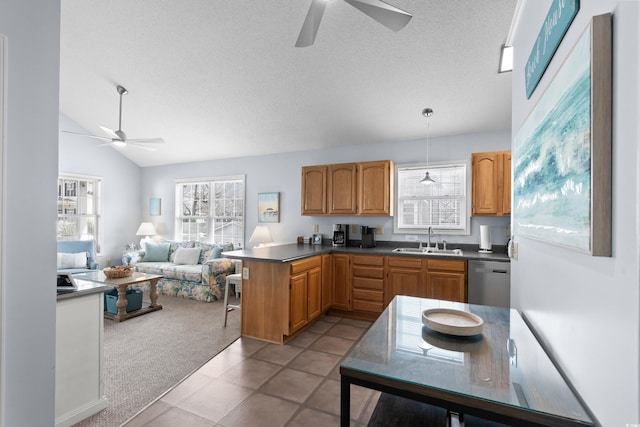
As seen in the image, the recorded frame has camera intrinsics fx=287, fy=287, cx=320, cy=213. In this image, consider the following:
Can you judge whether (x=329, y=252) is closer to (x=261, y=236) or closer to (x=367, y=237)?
(x=367, y=237)

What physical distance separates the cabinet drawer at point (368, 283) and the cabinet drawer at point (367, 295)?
0.17 feet

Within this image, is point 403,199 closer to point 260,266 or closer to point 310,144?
point 310,144

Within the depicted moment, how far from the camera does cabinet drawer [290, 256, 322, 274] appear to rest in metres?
3.07

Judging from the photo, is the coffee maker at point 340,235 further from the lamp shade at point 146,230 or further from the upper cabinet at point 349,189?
the lamp shade at point 146,230

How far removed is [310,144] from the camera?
4.76 m

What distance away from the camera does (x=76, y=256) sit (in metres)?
4.93

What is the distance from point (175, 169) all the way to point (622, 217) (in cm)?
698

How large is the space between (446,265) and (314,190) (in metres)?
2.12

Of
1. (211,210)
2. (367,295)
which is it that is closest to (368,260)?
(367,295)

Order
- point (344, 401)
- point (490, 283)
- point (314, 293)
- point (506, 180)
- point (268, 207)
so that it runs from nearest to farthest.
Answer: point (344, 401), point (490, 283), point (506, 180), point (314, 293), point (268, 207)

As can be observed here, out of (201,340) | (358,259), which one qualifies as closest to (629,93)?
(358,259)

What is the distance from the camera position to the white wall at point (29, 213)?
1.29 meters

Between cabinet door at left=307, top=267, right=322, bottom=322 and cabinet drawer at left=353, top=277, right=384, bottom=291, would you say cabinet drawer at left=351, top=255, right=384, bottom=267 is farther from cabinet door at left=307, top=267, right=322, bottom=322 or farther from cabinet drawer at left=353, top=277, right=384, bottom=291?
cabinet door at left=307, top=267, right=322, bottom=322

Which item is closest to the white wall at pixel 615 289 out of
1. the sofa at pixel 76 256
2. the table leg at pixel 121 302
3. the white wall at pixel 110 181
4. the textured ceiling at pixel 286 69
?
the textured ceiling at pixel 286 69
